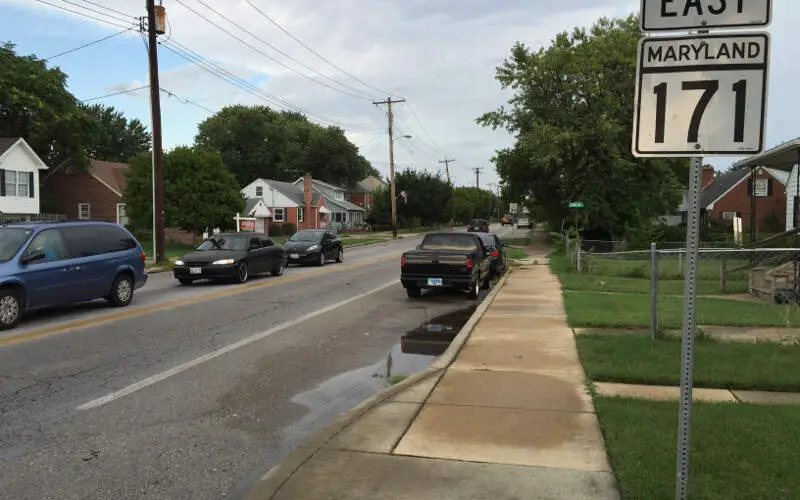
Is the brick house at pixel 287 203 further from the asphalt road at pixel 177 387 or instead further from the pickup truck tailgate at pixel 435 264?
the asphalt road at pixel 177 387

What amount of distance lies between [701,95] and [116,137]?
79.6 metres

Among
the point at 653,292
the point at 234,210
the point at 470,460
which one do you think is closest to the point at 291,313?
the point at 653,292

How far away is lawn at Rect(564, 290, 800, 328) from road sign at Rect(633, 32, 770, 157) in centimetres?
709

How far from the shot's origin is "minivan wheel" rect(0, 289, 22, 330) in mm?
9867

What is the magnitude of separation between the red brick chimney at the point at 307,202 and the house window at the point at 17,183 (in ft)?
96.0

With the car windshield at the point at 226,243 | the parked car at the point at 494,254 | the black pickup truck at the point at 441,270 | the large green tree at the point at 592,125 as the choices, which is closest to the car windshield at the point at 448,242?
the black pickup truck at the point at 441,270

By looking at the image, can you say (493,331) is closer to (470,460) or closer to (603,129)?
(470,460)

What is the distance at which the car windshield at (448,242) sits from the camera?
51.9ft

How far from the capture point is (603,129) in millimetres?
33500

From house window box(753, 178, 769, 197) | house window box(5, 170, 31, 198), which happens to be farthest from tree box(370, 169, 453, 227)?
house window box(5, 170, 31, 198)

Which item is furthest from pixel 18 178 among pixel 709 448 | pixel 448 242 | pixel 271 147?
pixel 271 147

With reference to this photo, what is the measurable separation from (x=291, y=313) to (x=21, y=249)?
183 inches

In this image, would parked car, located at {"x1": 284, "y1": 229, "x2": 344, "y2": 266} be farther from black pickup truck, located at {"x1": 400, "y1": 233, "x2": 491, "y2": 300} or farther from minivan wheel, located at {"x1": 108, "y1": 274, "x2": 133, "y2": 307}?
minivan wheel, located at {"x1": 108, "y1": 274, "x2": 133, "y2": 307}

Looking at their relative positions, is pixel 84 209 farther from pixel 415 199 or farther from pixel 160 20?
pixel 415 199
